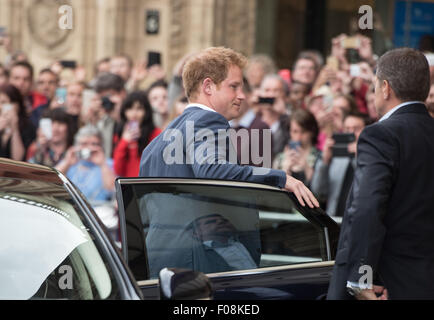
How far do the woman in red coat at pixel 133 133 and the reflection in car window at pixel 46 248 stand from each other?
4.75m

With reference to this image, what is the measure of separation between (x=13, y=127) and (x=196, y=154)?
5668 millimetres

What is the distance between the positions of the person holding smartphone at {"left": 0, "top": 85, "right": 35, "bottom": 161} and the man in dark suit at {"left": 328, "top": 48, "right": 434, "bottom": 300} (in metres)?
6.39

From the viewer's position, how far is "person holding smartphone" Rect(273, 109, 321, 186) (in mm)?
8750

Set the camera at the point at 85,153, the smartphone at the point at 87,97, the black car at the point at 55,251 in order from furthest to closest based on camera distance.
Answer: the smartphone at the point at 87,97 → the camera at the point at 85,153 → the black car at the point at 55,251

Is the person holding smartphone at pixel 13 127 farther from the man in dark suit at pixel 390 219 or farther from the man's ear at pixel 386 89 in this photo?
the man in dark suit at pixel 390 219

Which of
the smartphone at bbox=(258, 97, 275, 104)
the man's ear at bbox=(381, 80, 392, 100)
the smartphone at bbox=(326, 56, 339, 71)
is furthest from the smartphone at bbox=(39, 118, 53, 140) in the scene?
the man's ear at bbox=(381, 80, 392, 100)

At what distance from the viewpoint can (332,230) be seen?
4.94 meters

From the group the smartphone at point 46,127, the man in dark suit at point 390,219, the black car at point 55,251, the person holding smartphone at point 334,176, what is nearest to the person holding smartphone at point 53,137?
the smartphone at point 46,127

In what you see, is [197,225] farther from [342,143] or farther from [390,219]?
[342,143]

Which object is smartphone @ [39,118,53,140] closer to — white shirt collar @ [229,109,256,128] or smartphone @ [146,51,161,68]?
white shirt collar @ [229,109,256,128]

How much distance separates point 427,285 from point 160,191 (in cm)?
127

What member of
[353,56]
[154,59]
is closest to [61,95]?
[154,59]

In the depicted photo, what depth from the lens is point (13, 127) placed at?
10.2 meters

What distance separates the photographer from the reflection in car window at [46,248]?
3910 mm
